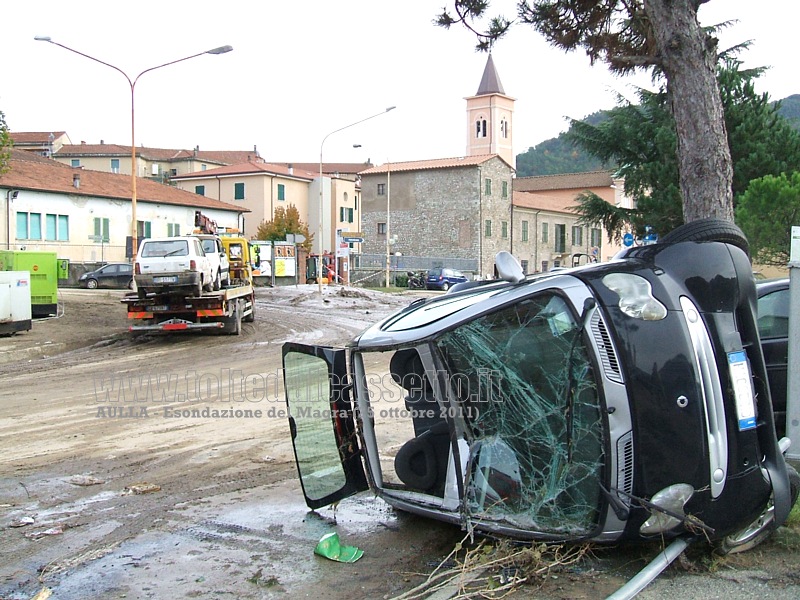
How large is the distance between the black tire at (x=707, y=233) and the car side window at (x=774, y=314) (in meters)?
3.16

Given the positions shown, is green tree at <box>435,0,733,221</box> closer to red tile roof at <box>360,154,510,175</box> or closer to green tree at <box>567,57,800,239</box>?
green tree at <box>567,57,800,239</box>

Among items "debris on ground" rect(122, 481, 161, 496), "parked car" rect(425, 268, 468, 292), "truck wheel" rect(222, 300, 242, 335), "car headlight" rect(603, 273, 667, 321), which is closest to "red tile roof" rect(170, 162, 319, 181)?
"parked car" rect(425, 268, 468, 292)

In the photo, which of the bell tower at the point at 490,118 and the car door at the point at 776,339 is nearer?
the car door at the point at 776,339

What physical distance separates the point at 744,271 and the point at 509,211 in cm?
6775

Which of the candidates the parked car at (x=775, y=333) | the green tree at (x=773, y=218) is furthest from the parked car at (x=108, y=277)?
the parked car at (x=775, y=333)

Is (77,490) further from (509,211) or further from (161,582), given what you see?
(509,211)

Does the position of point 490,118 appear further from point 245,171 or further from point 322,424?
point 322,424

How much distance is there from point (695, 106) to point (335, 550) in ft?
16.9

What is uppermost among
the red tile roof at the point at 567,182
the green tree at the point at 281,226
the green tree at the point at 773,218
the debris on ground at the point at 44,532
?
the red tile roof at the point at 567,182

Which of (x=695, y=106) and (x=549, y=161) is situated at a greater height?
(x=549, y=161)

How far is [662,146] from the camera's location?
27.6 meters

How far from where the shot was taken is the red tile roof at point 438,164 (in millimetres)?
66625

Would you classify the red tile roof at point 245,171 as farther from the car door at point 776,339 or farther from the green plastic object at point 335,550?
the green plastic object at point 335,550

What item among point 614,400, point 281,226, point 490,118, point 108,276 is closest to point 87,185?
point 108,276
